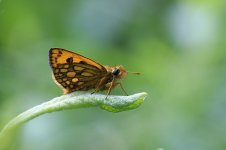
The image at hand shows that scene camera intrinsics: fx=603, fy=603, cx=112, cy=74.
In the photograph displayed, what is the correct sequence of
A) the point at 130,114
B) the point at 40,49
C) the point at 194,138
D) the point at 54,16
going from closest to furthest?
the point at 194,138, the point at 130,114, the point at 40,49, the point at 54,16

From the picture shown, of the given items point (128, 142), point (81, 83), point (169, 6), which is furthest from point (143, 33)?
point (81, 83)

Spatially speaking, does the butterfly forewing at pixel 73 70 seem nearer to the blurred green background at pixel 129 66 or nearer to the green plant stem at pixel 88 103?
the blurred green background at pixel 129 66

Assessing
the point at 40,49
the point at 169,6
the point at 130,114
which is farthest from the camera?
the point at 169,6

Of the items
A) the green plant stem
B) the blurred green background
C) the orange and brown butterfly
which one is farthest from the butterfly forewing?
the green plant stem

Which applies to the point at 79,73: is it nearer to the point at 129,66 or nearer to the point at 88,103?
the point at 88,103

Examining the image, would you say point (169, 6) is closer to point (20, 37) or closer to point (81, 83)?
point (20, 37)

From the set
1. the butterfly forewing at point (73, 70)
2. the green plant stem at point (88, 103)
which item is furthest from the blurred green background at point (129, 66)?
the green plant stem at point (88, 103)

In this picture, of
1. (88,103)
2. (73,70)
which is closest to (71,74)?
(73,70)

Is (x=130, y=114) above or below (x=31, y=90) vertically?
below
